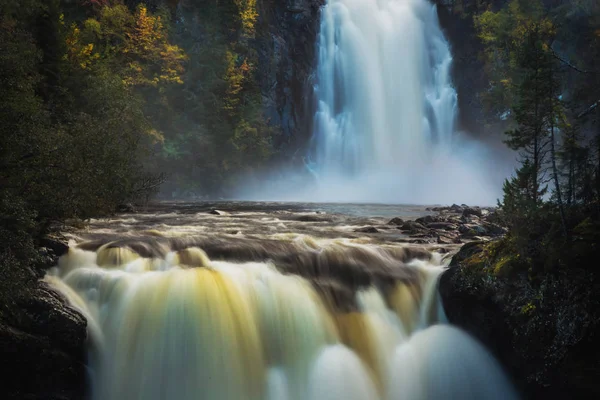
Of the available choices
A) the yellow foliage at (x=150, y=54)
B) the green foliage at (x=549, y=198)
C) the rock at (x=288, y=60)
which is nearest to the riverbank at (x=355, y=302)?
the green foliage at (x=549, y=198)

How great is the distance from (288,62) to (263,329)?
169 feet

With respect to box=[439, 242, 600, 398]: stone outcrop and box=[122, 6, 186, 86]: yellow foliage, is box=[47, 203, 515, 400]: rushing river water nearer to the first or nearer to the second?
box=[439, 242, 600, 398]: stone outcrop

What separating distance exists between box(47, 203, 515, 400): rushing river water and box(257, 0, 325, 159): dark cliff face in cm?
4536

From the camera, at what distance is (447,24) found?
64938 mm

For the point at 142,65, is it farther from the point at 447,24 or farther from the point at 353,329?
the point at 447,24

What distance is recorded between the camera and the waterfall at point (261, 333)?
7.75m

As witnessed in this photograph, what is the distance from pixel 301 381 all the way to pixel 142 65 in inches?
1583

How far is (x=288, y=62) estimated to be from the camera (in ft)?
184

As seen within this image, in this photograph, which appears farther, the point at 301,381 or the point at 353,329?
the point at 353,329

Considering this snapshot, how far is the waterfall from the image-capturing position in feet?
25.4

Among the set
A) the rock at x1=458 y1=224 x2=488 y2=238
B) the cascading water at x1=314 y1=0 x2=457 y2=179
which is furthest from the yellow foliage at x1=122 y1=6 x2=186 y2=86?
the rock at x1=458 y1=224 x2=488 y2=238

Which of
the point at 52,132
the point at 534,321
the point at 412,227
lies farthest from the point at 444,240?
the point at 52,132

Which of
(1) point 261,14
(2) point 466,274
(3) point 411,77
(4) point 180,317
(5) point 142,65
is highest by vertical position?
(1) point 261,14

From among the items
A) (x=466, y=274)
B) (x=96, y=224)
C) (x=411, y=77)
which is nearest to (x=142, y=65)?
(x=96, y=224)
